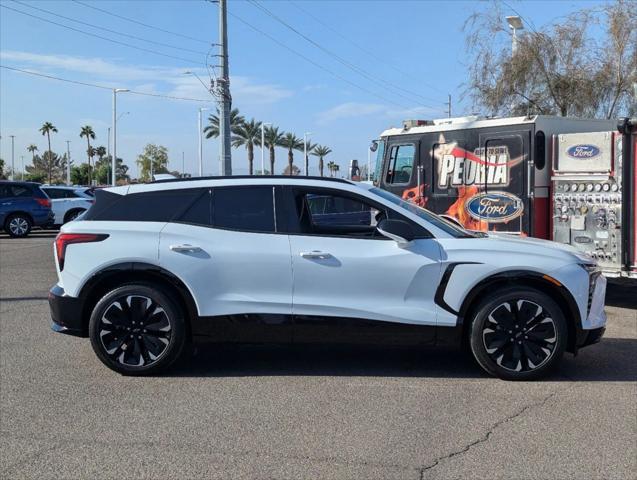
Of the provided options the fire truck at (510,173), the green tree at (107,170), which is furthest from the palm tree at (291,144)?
the fire truck at (510,173)

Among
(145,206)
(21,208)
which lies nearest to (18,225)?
(21,208)

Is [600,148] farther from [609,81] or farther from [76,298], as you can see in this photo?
[609,81]

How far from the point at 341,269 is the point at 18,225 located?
18924 millimetres

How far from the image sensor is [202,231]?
19.1 ft

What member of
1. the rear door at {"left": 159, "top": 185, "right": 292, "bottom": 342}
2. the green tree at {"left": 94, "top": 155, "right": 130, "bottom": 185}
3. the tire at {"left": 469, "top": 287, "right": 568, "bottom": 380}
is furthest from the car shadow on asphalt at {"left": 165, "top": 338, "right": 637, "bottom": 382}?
the green tree at {"left": 94, "top": 155, "right": 130, "bottom": 185}

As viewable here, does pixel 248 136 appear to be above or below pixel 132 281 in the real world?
above

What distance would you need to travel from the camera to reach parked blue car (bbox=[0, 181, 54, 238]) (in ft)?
70.7

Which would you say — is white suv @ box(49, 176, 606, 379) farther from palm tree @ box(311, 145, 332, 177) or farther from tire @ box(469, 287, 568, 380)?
palm tree @ box(311, 145, 332, 177)

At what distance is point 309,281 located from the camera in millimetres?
5656

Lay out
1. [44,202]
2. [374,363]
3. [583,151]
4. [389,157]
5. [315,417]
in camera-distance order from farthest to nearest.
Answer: [44,202]
[389,157]
[583,151]
[374,363]
[315,417]

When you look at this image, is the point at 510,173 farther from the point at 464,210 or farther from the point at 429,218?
the point at 429,218

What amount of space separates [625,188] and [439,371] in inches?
154

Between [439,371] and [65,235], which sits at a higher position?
[65,235]

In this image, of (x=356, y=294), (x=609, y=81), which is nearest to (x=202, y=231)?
(x=356, y=294)
